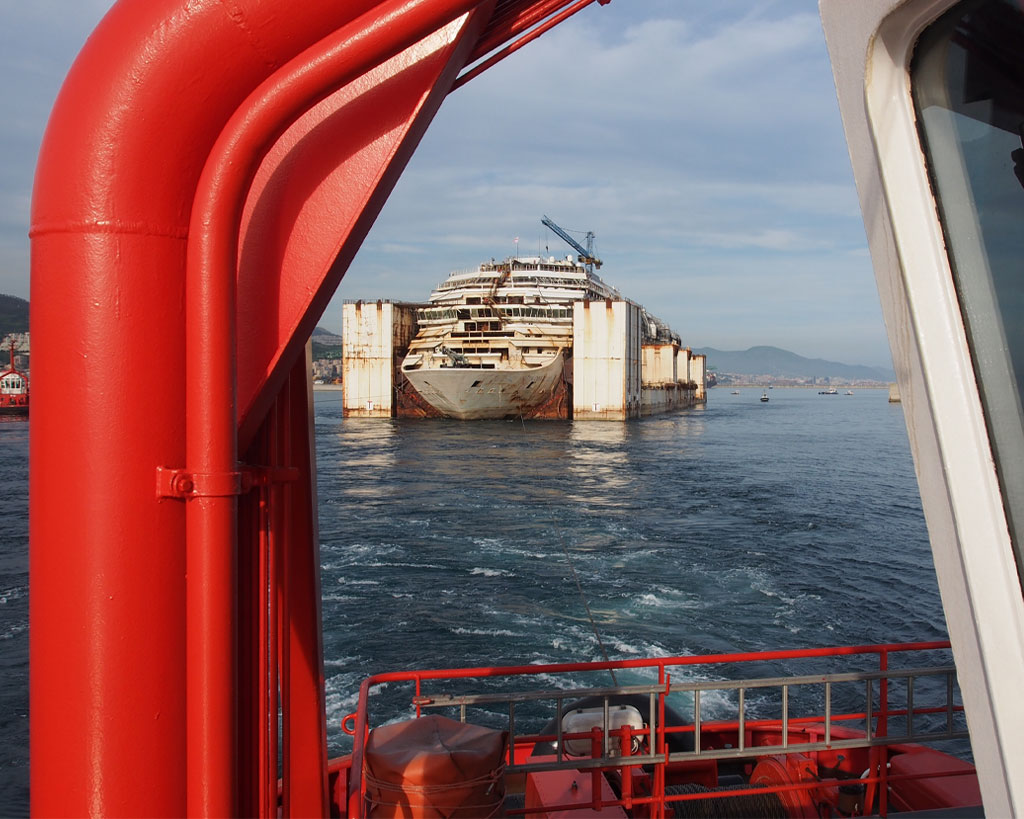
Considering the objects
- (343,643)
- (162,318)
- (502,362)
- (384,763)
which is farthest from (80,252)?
(502,362)

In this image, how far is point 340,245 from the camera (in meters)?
1.67

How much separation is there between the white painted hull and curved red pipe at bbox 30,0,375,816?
48233mm

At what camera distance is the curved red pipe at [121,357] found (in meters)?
1.48

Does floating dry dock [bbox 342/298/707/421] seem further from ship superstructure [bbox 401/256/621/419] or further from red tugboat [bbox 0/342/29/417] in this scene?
red tugboat [bbox 0/342/29/417]

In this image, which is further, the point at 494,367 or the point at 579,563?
the point at 494,367

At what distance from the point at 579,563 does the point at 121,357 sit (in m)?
16.4

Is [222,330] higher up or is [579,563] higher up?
[222,330]

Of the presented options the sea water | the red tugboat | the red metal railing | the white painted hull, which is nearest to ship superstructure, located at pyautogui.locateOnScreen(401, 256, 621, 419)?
the white painted hull

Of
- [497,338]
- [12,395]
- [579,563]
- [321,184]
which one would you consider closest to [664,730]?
[321,184]

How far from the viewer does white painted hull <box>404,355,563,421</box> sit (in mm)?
50438

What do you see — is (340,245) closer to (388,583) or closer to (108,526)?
(108,526)

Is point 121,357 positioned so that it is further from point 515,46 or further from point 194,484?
point 515,46

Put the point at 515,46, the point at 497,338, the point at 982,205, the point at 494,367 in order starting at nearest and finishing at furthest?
the point at 982,205, the point at 515,46, the point at 494,367, the point at 497,338

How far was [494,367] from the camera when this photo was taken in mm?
52094
